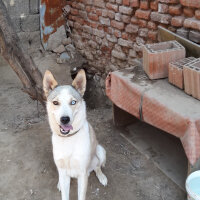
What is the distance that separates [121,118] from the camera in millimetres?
4582

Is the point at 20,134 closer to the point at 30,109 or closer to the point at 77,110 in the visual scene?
the point at 30,109

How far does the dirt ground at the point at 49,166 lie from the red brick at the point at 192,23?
1934mm

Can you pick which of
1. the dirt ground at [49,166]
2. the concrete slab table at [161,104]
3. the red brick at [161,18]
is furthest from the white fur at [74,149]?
the red brick at [161,18]

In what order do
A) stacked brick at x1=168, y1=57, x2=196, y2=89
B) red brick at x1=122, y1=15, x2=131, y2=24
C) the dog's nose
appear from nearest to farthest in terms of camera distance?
1. the dog's nose
2. stacked brick at x1=168, y1=57, x2=196, y2=89
3. red brick at x1=122, y1=15, x2=131, y2=24

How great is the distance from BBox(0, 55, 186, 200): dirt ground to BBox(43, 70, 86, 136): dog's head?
944 millimetres

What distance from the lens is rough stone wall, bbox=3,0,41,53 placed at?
632cm

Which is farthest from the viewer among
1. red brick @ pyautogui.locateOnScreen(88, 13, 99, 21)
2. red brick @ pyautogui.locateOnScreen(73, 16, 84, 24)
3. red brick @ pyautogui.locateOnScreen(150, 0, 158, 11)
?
red brick @ pyautogui.locateOnScreen(73, 16, 84, 24)

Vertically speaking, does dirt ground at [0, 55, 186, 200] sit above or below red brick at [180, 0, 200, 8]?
below

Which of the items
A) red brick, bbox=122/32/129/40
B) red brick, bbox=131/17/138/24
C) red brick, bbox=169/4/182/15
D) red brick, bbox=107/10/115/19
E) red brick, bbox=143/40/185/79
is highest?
red brick, bbox=107/10/115/19

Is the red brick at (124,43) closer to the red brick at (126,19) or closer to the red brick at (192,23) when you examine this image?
the red brick at (126,19)

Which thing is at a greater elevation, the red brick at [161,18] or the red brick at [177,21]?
the red brick at [161,18]

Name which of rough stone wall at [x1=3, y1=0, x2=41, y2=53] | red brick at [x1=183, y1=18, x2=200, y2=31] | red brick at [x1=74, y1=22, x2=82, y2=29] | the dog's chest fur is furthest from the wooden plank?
rough stone wall at [x1=3, y1=0, x2=41, y2=53]

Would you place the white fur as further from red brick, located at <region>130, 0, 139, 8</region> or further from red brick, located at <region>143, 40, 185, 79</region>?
red brick, located at <region>130, 0, 139, 8</region>

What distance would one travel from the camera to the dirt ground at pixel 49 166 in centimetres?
330
